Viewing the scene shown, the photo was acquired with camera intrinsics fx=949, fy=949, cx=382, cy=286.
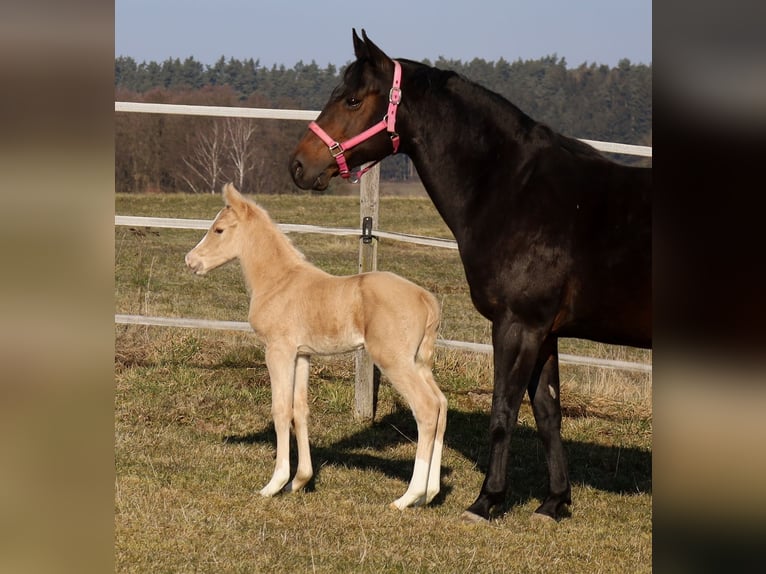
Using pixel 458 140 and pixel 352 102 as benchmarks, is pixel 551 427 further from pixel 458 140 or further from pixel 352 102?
pixel 352 102

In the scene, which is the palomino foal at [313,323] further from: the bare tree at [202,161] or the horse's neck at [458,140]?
the bare tree at [202,161]

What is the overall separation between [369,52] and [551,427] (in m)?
2.24

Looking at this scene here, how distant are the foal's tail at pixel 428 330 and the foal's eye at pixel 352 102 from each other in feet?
3.45

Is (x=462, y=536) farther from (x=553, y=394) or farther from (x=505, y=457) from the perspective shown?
(x=553, y=394)

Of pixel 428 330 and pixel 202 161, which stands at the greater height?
pixel 202 161

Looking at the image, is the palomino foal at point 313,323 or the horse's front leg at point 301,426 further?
the horse's front leg at point 301,426

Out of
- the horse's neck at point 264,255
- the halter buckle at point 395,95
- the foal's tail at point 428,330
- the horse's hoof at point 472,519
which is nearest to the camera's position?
the horse's hoof at point 472,519

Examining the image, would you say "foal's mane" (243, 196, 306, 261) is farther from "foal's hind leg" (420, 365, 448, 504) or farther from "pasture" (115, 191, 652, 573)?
"pasture" (115, 191, 652, 573)

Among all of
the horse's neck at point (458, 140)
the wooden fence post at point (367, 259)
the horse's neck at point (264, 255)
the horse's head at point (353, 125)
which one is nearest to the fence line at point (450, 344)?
the wooden fence post at point (367, 259)

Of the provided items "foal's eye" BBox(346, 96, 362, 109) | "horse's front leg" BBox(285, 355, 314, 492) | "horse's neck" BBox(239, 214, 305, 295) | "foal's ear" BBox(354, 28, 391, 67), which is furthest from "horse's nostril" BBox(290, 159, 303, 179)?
"horse's front leg" BBox(285, 355, 314, 492)

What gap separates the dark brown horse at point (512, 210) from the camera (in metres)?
4.54

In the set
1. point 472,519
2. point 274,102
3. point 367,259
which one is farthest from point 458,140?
point 274,102

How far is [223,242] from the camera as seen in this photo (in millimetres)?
5453
